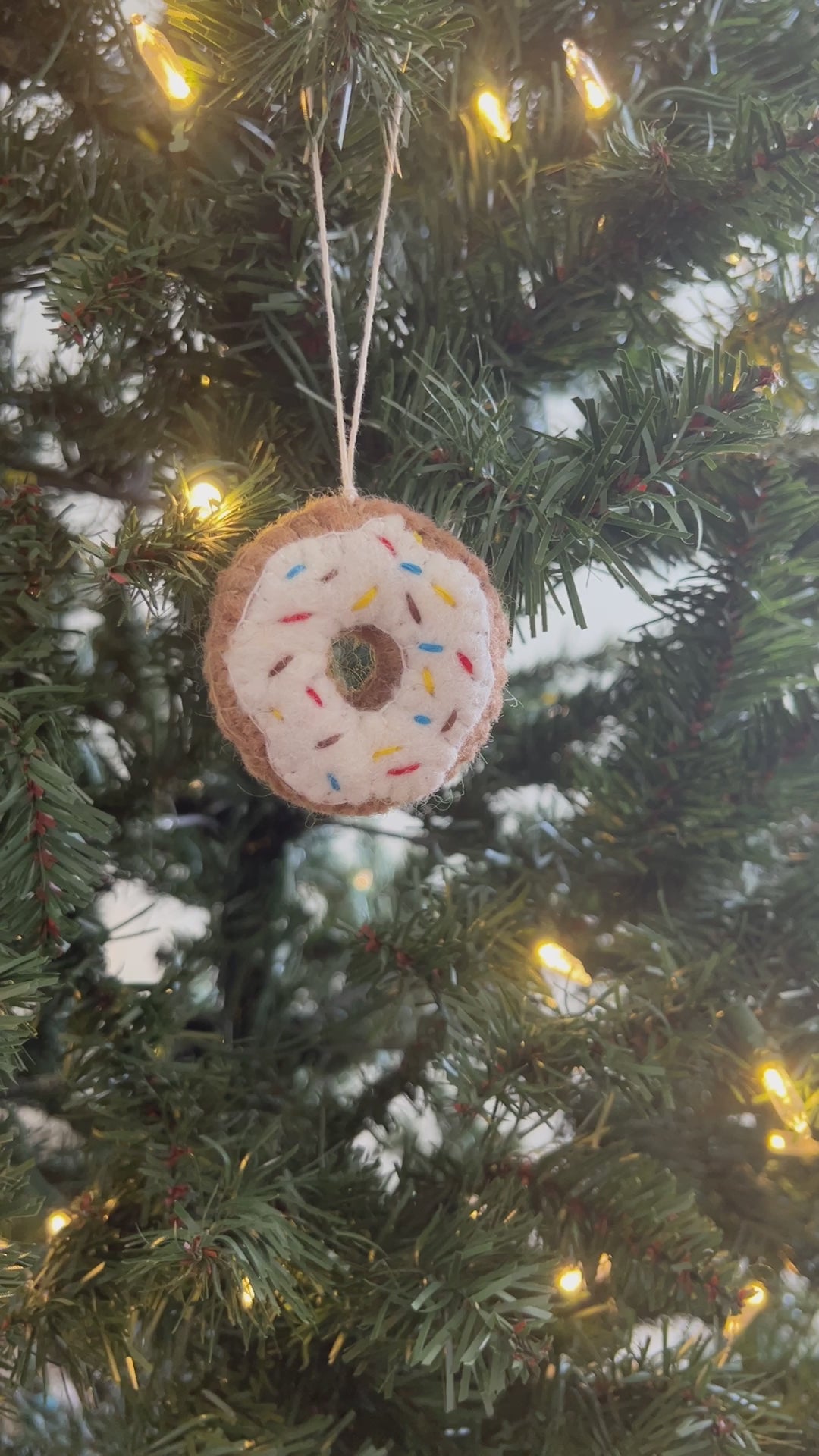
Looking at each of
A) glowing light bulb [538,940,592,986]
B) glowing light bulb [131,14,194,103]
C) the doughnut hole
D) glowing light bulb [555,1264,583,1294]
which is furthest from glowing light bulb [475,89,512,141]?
glowing light bulb [555,1264,583,1294]

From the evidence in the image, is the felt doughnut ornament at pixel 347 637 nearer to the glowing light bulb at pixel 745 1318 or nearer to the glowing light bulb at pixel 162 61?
the glowing light bulb at pixel 162 61

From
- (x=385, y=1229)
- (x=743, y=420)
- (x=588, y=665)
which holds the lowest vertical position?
(x=385, y=1229)

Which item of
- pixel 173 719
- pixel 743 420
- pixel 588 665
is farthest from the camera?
pixel 588 665

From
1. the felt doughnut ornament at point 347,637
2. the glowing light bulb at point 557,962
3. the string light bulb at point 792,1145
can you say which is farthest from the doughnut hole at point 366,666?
the string light bulb at point 792,1145

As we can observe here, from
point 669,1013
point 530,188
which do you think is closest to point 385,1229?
point 669,1013

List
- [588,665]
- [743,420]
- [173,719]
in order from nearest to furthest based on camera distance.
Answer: [743,420], [173,719], [588,665]

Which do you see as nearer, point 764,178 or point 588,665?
point 764,178

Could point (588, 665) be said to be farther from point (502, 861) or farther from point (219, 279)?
point (219, 279)

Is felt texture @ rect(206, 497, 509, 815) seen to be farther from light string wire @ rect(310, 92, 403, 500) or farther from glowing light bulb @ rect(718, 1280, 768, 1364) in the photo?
glowing light bulb @ rect(718, 1280, 768, 1364)
